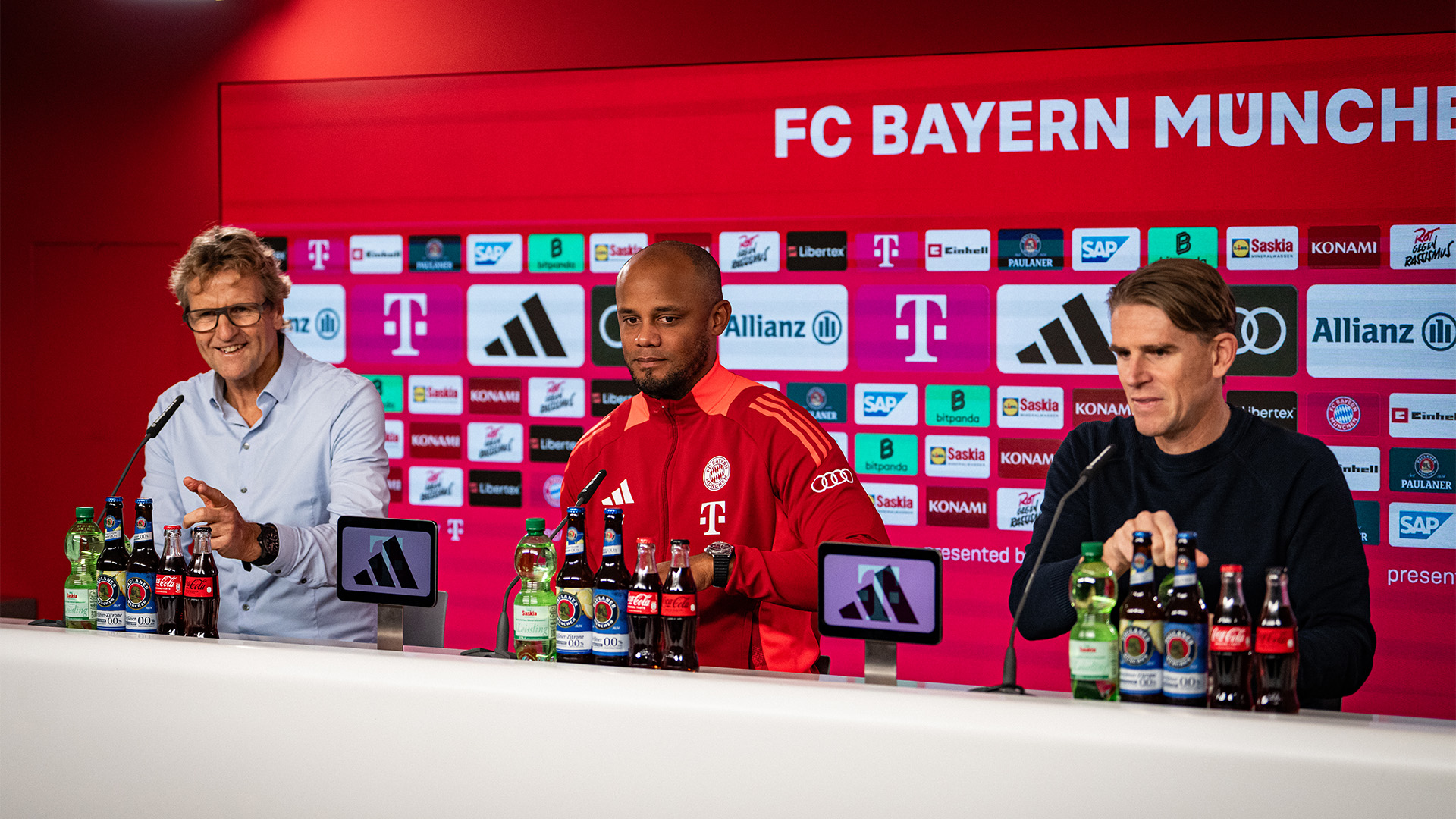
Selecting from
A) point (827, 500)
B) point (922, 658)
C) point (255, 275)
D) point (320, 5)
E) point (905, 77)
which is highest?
point (320, 5)

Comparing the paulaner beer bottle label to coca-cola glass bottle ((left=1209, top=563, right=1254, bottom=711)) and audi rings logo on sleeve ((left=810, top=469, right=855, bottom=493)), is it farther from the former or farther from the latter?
coca-cola glass bottle ((left=1209, top=563, right=1254, bottom=711))

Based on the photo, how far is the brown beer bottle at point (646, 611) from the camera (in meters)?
1.52

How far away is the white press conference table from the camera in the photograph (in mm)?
1204

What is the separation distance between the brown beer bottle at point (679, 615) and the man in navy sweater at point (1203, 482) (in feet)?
1.71

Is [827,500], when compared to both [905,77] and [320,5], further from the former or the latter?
[320,5]

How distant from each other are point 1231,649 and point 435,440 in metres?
3.21

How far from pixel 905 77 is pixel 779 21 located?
451 millimetres

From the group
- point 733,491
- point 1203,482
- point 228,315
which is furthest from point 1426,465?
point 228,315

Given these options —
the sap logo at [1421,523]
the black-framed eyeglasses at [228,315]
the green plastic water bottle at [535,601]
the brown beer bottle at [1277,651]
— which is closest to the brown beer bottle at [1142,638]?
the brown beer bottle at [1277,651]

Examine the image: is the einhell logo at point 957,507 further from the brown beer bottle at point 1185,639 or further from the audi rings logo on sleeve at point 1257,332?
the brown beer bottle at point 1185,639

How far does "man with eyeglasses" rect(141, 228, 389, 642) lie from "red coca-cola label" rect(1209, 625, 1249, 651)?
56.2 inches

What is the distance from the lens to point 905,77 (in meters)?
3.65

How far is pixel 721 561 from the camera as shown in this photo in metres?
1.71

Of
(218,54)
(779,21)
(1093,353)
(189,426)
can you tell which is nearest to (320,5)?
(218,54)
